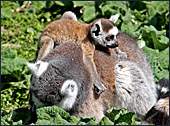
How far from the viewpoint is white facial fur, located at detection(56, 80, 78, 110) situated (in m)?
5.14

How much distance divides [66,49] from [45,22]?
400 cm

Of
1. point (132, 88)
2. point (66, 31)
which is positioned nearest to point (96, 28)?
point (66, 31)

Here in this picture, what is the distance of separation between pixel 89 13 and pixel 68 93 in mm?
4291

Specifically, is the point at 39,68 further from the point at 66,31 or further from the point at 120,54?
the point at 120,54

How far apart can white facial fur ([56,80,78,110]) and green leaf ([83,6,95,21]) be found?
3.97m

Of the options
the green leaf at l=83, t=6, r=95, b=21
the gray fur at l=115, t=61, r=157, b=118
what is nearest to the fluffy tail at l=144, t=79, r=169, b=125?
the gray fur at l=115, t=61, r=157, b=118

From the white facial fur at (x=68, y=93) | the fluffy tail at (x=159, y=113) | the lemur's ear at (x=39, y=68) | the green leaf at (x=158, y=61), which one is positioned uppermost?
the lemur's ear at (x=39, y=68)

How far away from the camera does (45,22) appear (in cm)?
962

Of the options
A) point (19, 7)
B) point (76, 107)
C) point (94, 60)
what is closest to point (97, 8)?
point (19, 7)

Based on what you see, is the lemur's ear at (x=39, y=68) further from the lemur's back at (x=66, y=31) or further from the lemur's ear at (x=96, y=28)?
the lemur's ear at (x=96, y=28)

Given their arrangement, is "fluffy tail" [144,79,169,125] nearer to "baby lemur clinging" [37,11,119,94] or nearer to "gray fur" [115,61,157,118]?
"gray fur" [115,61,157,118]

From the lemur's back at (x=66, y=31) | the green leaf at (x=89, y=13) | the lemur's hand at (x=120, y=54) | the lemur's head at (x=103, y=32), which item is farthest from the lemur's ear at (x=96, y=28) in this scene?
the green leaf at (x=89, y=13)

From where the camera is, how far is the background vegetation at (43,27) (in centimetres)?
739

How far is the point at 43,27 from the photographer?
30.5 feet
